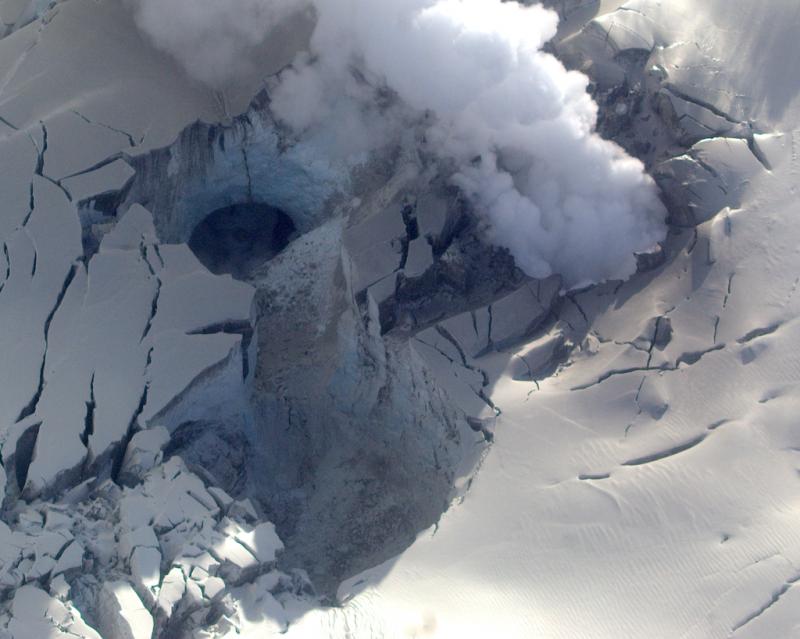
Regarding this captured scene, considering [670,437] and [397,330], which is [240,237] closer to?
[397,330]

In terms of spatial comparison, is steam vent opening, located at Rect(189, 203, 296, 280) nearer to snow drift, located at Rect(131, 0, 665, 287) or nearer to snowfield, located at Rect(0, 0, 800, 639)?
snowfield, located at Rect(0, 0, 800, 639)

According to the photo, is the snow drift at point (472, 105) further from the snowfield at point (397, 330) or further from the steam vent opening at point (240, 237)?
the steam vent opening at point (240, 237)

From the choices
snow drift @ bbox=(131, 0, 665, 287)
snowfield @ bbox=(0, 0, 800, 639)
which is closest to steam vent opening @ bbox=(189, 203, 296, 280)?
snowfield @ bbox=(0, 0, 800, 639)

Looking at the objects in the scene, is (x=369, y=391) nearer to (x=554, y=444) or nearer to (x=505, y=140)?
(x=554, y=444)

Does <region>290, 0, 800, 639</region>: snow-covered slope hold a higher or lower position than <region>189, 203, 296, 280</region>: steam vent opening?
lower

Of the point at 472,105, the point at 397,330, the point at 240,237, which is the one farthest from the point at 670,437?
the point at 240,237

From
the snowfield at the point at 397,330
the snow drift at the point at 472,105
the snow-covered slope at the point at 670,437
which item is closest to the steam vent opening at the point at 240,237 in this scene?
the snowfield at the point at 397,330

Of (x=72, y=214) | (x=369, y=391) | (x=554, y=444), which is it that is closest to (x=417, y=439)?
(x=369, y=391)
